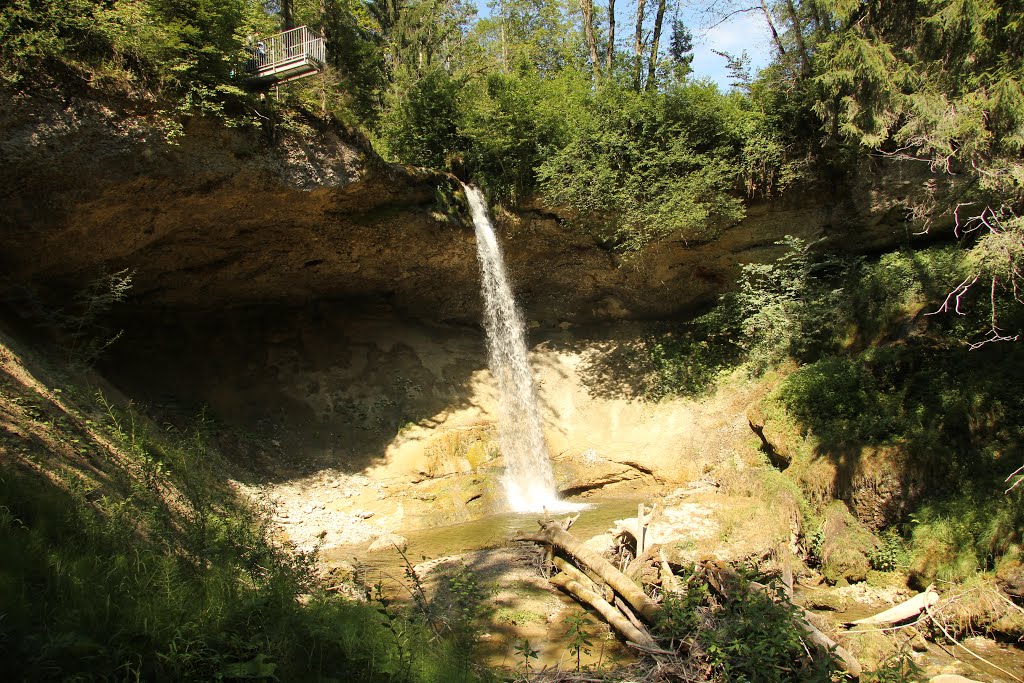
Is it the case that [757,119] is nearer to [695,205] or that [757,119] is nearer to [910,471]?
[695,205]

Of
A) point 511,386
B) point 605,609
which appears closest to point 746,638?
point 605,609

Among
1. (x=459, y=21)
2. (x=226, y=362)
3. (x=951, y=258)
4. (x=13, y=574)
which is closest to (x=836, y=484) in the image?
(x=951, y=258)

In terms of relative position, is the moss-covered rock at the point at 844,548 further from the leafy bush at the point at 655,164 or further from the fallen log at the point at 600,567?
the leafy bush at the point at 655,164

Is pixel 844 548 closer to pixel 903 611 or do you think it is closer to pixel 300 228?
pixel 903 611

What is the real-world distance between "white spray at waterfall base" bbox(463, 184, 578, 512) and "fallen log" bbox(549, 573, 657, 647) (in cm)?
376

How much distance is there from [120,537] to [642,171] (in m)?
10.7

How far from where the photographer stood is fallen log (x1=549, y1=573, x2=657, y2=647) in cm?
449

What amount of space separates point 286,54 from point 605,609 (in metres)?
9.50

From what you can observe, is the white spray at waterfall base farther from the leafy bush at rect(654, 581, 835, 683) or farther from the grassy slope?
the grassy slope

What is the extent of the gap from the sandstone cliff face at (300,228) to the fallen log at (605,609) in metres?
6.87

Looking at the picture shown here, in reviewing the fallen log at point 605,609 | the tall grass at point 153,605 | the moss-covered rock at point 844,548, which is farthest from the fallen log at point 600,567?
the moss-covered rock at point 844,548

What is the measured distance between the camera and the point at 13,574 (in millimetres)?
2709

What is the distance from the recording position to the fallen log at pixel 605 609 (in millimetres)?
4488

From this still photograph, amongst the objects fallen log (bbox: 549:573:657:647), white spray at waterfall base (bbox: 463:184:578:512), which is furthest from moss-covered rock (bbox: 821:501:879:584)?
white spray at waterfall base (bbox: 463:184:578:512)
